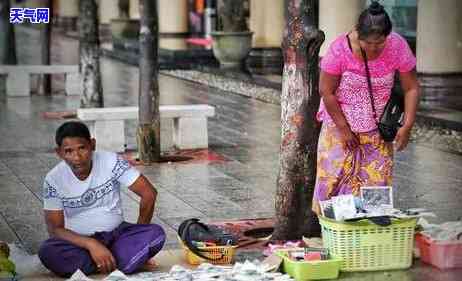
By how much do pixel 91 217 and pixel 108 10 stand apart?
95.4 feet

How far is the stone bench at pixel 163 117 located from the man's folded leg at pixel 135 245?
5660 mm

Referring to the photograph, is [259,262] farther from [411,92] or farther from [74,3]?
[74,3]

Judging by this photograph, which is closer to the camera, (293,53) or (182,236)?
(182,236)

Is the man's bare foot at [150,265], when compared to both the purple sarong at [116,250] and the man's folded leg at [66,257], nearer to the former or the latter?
the purple sarong at [116,250]

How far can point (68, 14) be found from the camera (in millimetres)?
43438

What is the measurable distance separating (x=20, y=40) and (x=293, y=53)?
3185 centimetres

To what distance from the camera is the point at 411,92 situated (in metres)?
7.47

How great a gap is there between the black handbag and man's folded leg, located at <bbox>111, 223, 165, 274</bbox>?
1585 millimetres

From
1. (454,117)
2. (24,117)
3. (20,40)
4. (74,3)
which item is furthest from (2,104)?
(74,3)

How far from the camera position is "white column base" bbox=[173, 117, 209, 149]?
13.1m

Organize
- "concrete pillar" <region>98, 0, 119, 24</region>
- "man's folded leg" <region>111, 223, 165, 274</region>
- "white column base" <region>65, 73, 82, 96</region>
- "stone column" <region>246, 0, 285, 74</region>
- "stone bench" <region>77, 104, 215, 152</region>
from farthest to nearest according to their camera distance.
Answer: "concrete pillar" <region>98, 0, 119, 24</region> < "stone column" <region>246, 0, 285, 74</region> < "white column base" <region>65, 73, 82, 96</region> < "stone bench" <region>77, 104, 215, 152</region> < "man's folded leg" <region>111, 223, 165, 274</region>

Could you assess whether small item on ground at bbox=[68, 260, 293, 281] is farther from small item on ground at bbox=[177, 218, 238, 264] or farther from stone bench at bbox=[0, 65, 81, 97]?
stone bench at bbox=[0, 65, 81, 97]

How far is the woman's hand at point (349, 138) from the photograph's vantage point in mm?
7332

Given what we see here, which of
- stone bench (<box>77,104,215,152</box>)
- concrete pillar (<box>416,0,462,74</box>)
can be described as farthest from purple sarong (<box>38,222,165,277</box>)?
concrete pillar (<box>416,0,462,74</box>)
